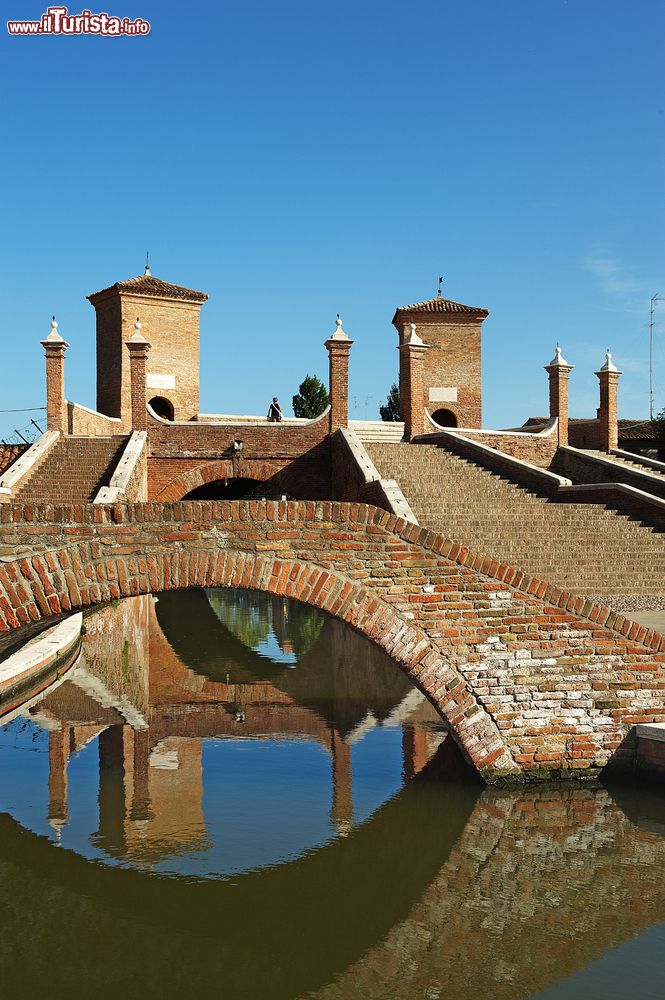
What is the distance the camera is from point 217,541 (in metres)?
6.70

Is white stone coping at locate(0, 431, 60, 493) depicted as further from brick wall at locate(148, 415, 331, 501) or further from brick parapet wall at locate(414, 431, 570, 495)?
brick parapet wall at locate(414, 431, 570, 495)

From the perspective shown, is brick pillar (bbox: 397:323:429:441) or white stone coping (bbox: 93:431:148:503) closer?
white stone coping (bbox: 93:431:148:503)

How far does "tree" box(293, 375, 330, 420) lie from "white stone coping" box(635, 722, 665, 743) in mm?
38349

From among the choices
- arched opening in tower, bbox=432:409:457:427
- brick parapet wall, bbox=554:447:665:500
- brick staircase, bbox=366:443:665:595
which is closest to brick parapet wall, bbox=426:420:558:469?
brick parapet wall, bbox=554:447:665:500

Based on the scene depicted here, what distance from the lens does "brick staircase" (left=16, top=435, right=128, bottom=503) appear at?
19766 millimetres

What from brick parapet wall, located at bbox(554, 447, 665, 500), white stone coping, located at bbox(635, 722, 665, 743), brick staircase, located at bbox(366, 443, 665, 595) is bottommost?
white stone coping, located at bbox(635, 722, 665, 743)

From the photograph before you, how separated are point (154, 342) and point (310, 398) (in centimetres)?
1395

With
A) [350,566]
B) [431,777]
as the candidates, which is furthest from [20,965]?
[431,777]

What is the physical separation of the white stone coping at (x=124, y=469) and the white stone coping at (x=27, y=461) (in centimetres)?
179

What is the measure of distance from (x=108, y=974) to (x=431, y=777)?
3595mm

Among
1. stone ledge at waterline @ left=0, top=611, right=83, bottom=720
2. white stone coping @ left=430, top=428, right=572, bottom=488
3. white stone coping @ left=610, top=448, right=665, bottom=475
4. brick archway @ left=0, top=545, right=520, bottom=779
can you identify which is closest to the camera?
brick archway @ left=0, top=545, right=520, bottom=779

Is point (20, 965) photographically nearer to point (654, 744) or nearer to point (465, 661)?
point (465, 661)

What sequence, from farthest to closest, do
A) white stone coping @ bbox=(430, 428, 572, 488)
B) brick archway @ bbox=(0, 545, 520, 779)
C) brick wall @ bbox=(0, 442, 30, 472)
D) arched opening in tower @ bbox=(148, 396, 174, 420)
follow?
arched opening in tower @ bbox=(148, 396, 174, 420)
brick wall @ bbox=(0, 442, 30, 472)
white stone coping @ bbox=(430, 428, 572, 488)
brick archway @ bbox=(0, 545, 520, 779)

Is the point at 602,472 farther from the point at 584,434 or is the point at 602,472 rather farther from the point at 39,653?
the point at 39,653
